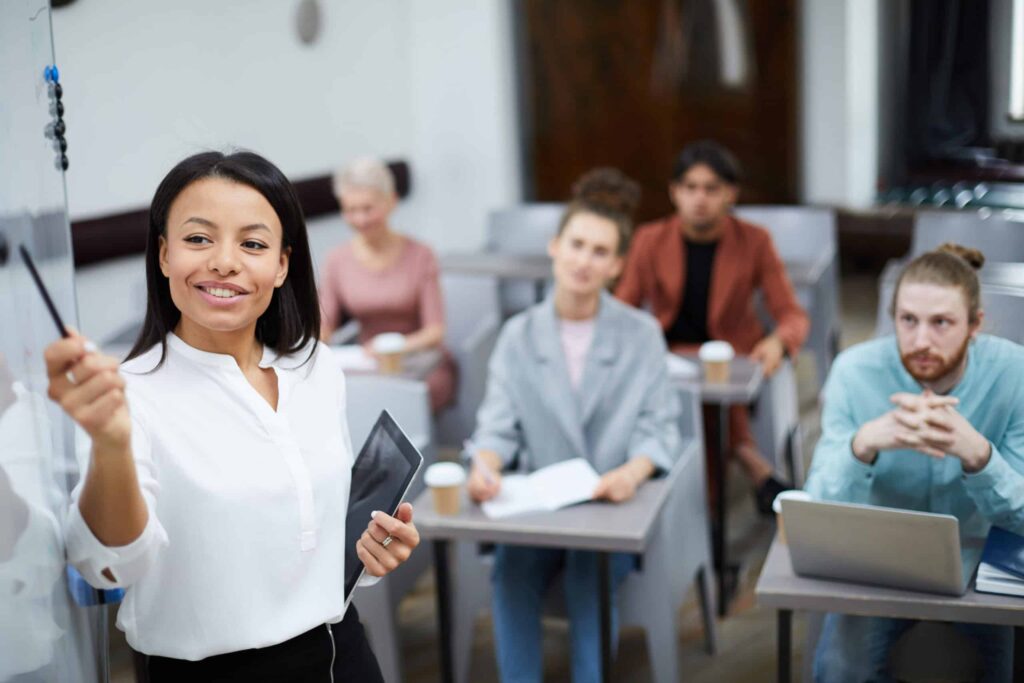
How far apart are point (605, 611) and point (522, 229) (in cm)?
295

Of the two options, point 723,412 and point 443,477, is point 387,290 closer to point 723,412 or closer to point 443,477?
point 723,412

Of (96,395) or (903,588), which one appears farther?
(903,588)

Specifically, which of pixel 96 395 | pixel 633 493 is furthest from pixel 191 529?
pixel 633 493

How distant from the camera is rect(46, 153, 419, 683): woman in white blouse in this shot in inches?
52.6

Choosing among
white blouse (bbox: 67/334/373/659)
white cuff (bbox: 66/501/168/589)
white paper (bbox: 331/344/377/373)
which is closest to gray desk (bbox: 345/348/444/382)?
white paper (bbox: 331/344/377/373)

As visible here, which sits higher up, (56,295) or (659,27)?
(659,27)

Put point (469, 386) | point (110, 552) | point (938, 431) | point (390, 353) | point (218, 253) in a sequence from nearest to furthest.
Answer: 1. point (110, 552)
2. point (218, 253)
3. point (938, 431)
4. point (390, 353)
5. point (469, 386)

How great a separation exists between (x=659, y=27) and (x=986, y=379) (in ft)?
17.5

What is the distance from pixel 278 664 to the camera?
4.72 ft

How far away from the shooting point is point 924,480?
2008 millimetres

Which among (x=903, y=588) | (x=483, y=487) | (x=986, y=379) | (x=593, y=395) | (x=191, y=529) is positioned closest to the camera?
(x=191, y=529)

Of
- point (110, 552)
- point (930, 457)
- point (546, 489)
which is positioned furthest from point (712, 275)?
point (110, 552)

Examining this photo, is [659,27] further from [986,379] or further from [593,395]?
[986,379]

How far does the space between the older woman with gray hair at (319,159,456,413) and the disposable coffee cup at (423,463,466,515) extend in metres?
1.63
